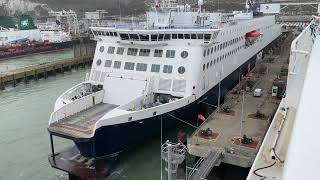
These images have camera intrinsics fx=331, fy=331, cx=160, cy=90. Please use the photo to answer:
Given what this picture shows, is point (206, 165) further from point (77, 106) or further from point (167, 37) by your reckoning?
point (167, 37)

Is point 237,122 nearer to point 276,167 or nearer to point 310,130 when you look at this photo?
point 276,167

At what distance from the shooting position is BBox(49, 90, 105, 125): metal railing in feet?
61.9

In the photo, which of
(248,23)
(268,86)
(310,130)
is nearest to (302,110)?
(310,130)

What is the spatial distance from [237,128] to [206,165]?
506 centimetres

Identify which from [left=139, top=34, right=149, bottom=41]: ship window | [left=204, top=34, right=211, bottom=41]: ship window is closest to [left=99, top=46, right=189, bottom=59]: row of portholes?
[left=139, top=34, right=149, bottom=41]: ship window

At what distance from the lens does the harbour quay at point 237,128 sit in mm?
16531

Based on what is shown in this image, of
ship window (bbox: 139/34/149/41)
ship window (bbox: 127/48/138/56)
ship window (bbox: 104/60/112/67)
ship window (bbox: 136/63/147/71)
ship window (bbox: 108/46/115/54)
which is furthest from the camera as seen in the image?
ship window (bbox: 108/46/115/54)

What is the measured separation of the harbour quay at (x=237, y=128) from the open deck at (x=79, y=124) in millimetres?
5644

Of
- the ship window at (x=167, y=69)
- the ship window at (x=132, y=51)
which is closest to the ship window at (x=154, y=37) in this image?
the ship window at (x=132, y=51)

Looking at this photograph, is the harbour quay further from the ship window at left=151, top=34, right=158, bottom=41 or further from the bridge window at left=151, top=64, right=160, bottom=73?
the ship window at left=151, top=34, right=158, bottom=41

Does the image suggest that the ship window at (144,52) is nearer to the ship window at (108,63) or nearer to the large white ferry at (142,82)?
the large white ferry at (142,82)

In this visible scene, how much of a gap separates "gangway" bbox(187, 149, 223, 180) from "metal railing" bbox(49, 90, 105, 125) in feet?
27.0

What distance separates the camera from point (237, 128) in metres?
19.9

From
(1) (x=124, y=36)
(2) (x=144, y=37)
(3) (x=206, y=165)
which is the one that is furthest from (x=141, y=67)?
(3) (x=206, y=165)
